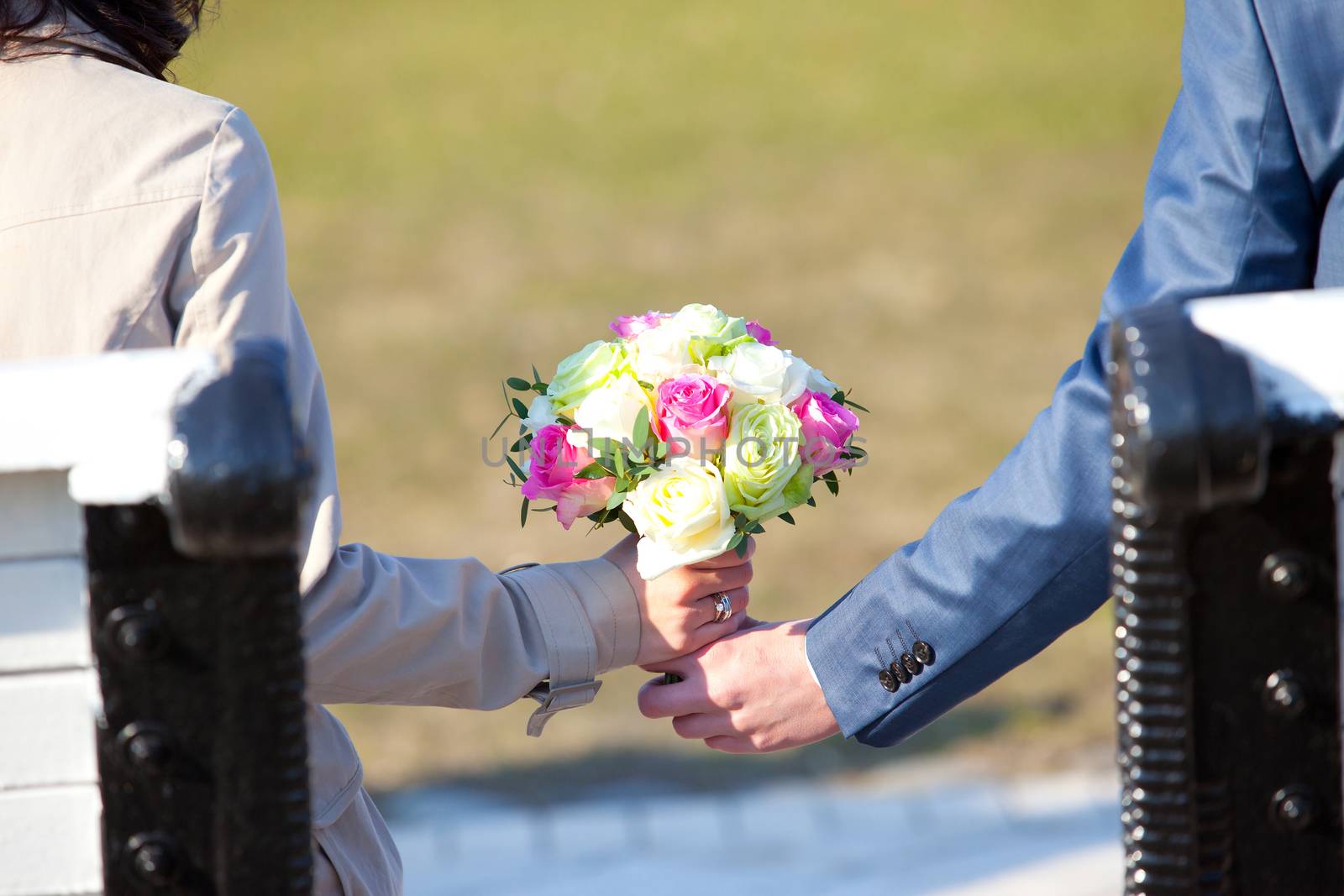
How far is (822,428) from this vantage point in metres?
2.24

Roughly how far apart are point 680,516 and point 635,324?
367 millimetres

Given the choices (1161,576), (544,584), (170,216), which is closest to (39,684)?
(170,216)

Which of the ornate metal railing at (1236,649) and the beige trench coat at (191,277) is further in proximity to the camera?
the beige trench coat at (191,277)

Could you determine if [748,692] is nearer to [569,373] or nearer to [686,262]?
[569,373]

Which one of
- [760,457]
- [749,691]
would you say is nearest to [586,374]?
[760,457]

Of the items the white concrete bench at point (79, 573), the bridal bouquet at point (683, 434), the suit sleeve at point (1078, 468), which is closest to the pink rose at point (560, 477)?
the bridal bouquet at point (683, 434)

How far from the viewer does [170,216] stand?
162 cm

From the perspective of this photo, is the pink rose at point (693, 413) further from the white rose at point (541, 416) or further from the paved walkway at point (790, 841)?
the paved walkway at point (790, 841)

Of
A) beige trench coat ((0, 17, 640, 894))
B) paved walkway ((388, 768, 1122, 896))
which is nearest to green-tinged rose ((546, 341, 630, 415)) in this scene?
beige trench coat ((0, 17, 640, 894))

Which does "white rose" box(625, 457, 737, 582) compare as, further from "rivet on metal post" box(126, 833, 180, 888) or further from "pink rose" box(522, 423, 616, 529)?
"rivet on metal post" box(126, 833, 180, 888)

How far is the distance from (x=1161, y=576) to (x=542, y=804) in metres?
3.95

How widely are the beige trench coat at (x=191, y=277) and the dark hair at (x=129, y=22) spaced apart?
0.03m

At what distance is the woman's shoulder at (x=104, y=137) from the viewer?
1614 millimetres

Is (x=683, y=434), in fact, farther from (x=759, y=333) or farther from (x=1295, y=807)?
(x=1295, y=807)
